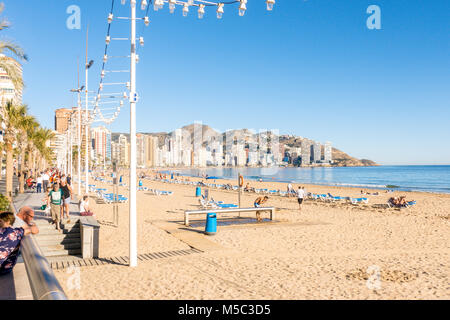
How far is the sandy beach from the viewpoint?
6672 millimetres

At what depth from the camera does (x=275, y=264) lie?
8719mm

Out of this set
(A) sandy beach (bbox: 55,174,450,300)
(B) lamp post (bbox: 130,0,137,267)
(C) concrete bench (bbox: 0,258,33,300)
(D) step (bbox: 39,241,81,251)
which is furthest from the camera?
(D) step (bbox: 39,241,81,251)

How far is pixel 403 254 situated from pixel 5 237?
9984 mm

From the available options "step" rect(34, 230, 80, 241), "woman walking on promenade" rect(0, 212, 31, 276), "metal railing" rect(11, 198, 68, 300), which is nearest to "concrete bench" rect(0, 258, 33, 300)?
"woman walking on promenade" rect(0, 212, 31, 276)

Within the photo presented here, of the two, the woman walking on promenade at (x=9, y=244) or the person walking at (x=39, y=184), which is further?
the person walking at (x=39, y=184)

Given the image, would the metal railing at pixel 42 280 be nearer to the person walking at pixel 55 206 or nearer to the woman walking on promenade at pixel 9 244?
the woman walking on promenade at pixel 9 244

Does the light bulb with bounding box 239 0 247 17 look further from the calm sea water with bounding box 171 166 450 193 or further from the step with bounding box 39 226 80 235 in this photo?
the calm sea water with bounding box 171 166 450 193

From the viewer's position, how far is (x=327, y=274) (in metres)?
7.89

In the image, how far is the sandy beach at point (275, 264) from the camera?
6.67 meters

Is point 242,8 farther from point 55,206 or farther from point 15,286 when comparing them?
point 55,206

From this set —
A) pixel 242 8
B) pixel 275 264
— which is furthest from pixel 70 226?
pixel 242 8

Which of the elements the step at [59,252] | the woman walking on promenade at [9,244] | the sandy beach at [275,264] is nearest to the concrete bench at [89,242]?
the sandy beach at [275,264]

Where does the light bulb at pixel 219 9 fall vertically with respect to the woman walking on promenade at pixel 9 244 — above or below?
above
